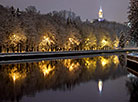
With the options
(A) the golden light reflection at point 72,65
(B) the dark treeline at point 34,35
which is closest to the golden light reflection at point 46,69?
(A) the golden light reflection at point 72,65

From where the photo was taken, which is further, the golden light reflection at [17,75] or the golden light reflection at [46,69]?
the golden light reflection at [46,69]

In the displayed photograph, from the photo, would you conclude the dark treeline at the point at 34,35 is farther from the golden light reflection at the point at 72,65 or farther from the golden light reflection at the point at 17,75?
the golden light reflection at the point at 17,75

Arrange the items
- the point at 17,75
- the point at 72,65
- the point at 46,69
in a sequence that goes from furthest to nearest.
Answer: the point at 72,65, the point at 46,69, the point at 17,75

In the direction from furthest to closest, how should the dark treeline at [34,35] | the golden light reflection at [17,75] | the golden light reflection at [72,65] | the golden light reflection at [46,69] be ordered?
the dark treeline at [34,35]
the golden light reflection at [72,65]
the golden light reflection at [46,69]
the golden light reflection at [17,75]

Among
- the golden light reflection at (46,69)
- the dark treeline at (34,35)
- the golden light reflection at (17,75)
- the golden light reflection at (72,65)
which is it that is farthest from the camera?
the dark treeline at (34,35)

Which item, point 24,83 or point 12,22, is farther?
point 12,22

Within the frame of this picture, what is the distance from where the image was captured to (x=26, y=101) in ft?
25.2

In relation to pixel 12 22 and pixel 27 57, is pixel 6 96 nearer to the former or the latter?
pixel 27 57

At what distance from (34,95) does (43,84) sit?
86.1 inches

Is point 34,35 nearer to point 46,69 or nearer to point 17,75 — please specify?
point 46,69

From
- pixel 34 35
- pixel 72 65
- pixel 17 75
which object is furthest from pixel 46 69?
pixel 34 35

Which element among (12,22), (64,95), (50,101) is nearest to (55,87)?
(64,95)

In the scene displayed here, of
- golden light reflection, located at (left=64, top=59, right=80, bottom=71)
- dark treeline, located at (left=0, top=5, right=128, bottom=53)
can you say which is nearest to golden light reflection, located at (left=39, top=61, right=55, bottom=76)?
golden light reflection, located at (left=64, top=59, right=80, bottom=71)

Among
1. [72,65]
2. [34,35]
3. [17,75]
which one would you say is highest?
[34,35]
